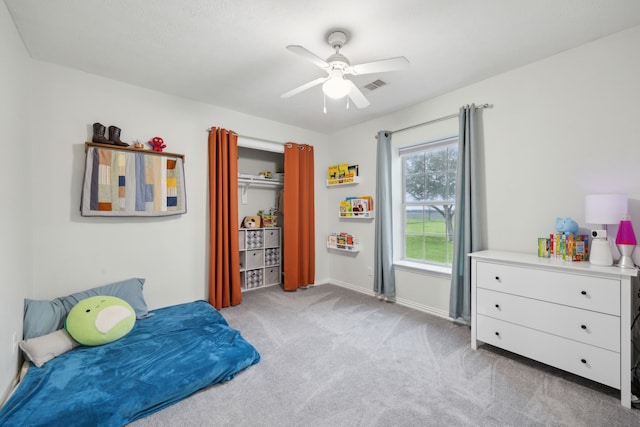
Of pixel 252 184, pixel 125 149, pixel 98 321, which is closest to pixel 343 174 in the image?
pixel 252 184

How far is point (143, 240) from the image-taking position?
2766 mm

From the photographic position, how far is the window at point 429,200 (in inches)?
121

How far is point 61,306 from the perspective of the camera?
2180mm

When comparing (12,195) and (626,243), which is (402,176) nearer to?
(626,243)

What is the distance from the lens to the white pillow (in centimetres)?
180

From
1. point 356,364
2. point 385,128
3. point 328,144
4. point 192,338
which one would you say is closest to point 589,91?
point 385,128

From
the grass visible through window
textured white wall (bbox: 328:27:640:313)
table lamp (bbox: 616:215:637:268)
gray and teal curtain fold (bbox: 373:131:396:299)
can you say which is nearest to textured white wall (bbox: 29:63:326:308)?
gray and teal curtain fold (bbox: 373:131:396:299)

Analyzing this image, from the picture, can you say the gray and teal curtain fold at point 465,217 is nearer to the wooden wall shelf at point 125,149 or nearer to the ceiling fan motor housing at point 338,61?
the ceiling fan motor housing at point 338,61

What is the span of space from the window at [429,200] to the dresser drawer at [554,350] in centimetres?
106

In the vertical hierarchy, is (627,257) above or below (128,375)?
above

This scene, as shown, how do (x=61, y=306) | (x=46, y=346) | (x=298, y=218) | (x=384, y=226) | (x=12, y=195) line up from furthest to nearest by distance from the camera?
1. (x=298, y=218)
2. (x=384, y=226)
3. (x=61, y=306)
4. (x=46, y=346)
5. (x=12, y=195)

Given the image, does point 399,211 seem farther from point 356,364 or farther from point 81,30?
point 81,30

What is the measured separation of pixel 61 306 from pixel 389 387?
2.67 m

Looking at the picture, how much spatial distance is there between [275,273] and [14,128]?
3.14m
